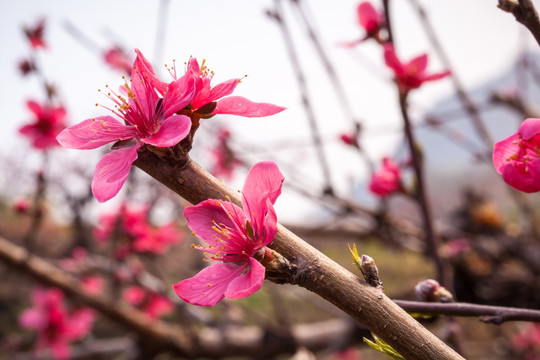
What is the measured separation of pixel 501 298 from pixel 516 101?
134 centimetres

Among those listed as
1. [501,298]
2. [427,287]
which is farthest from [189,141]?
[501,298]

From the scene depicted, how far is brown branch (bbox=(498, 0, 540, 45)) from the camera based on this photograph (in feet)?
1.96

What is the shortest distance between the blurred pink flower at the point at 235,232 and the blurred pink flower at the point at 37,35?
2229mm

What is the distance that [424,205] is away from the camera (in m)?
1.20

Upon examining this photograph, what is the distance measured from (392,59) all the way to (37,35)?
224cm

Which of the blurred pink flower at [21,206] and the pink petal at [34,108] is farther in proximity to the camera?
the blurred pink flower at [21,206]

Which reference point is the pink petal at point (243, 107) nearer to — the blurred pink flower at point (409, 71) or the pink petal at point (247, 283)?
the pink petal at point (247, 283)

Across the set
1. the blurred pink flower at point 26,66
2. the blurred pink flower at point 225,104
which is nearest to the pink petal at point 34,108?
the blurred pink flower at point 26,66

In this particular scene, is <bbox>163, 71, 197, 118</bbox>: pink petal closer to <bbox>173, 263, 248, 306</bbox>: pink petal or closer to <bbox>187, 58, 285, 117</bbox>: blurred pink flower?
<bbox>187, 58, 285, 117</bbox>: blurred pink flower

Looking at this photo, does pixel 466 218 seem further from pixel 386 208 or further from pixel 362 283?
pixel 362 283

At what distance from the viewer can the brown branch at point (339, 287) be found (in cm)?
50

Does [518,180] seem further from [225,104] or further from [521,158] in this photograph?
[225,104]

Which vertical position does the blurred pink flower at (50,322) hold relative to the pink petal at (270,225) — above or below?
below

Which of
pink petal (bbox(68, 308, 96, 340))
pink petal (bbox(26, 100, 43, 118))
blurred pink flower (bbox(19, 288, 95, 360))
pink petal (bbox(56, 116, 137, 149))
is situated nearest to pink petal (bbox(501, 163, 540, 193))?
pink petal (bbox(56, 116, 137, 149))
